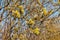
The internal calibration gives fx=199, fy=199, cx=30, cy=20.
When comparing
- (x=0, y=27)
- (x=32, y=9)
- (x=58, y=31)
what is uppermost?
(x=32, y=9)

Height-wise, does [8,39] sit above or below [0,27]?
below

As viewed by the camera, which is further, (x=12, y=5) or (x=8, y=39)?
(x=8, y=39)

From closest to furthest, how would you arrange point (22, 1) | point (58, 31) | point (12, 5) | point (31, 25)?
point (31, 25), point (12, 5), point (22, 1), point (58, 31)

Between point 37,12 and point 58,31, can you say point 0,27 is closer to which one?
point 37,12

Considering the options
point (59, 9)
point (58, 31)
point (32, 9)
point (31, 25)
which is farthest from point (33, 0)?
point (58, 31)

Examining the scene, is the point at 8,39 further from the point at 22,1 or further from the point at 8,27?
the point at 22,1

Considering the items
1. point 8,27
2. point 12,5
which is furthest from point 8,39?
point 12,5

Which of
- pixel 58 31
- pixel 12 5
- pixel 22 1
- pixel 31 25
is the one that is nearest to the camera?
pixel 31 25

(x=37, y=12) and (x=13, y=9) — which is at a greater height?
(x=13, y=9)

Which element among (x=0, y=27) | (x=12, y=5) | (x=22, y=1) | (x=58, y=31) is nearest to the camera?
(x=12, y=5)
